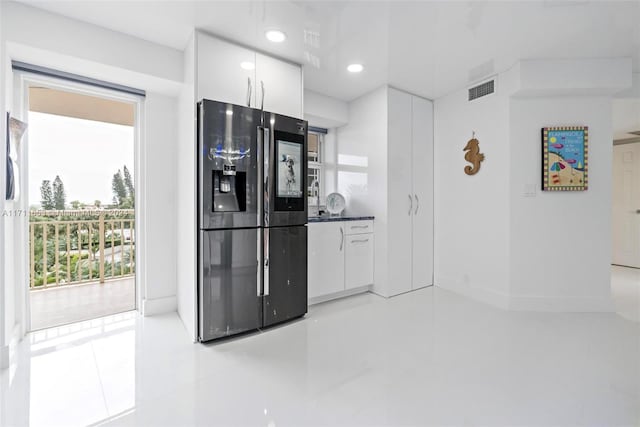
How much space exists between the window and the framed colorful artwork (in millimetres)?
2498

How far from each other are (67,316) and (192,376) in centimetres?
172

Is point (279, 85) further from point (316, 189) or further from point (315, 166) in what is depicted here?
point (316, 189)

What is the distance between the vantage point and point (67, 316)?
2615mm

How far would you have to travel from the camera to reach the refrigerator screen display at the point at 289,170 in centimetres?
245

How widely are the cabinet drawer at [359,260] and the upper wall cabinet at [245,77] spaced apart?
4.92ft

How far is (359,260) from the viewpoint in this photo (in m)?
3.31

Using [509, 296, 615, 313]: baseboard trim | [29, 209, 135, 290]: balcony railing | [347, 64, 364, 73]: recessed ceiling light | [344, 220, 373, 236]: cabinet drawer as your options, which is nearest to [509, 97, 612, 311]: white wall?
[509, 296, 615, 313]: baseboard trim

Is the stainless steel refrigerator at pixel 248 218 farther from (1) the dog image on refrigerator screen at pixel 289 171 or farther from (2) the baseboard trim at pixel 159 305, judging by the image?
(2) the baseboard trim at pixel 159 305

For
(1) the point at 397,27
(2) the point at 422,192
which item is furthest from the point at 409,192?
(1) the point at 397,27

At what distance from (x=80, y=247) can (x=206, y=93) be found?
2.27 m

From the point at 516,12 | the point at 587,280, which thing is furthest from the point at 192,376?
the point at 587,280

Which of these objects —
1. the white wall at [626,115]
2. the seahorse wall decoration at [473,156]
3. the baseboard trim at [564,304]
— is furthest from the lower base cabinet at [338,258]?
the white wall at [626,115]

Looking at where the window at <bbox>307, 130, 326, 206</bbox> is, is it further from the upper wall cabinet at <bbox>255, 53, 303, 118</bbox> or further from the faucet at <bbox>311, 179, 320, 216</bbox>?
the upper wall cabinet at <bbox>255, 53, 303, 118</bbox>

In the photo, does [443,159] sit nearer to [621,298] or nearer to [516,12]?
[516,12]
